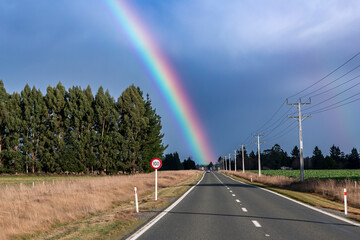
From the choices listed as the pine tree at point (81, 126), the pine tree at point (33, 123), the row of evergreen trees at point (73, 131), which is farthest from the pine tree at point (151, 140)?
the pine tree at point (33, 123)

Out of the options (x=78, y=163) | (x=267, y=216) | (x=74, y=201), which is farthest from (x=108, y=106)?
(x=267, y=216)

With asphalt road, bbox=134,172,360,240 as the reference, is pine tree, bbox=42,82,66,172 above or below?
above

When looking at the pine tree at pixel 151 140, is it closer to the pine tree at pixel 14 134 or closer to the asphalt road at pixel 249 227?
the pine tree at pixel 14 134

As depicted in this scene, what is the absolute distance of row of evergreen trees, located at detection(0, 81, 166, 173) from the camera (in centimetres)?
6681

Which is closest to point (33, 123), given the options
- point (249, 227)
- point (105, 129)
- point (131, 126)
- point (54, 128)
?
point (54, 128)

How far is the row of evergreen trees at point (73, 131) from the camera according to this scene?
66.8m

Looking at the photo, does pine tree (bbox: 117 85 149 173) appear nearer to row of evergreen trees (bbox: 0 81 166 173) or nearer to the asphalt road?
row of evergreen trees (bbox: 0 81 166 173)

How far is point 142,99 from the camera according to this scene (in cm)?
7500

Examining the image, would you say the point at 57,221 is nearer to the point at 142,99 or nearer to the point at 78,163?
the point at 78,163

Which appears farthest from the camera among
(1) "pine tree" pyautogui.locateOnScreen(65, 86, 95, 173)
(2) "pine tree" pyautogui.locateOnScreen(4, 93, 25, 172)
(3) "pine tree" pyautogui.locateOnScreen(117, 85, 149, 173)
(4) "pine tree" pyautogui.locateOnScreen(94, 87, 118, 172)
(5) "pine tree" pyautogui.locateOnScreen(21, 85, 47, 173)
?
(3) "pine tree" pyautogui.locateOnScreen(117, 85, 149, 173)

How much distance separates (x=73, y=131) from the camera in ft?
226

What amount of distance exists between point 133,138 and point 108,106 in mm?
8644

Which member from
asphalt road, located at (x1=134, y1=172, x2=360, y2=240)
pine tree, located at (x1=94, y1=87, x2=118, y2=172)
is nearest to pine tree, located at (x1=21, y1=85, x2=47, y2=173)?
pine tree, located at (x1=94, y1=87, x2=118, y2=172)

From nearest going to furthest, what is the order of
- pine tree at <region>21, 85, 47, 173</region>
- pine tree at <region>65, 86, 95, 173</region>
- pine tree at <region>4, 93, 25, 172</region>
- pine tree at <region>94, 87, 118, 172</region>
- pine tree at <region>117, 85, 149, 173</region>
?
pine tree at <region>4, 93, 25, 172</region>, pine tree at <region>21, 85, 47, 173</region>, pine tree at <region>65, 86, 95, 173</region>, pine tree at <region>94, 87, 118, 172</region>, pine tree at <region>117, 85, 149, 173</region>
